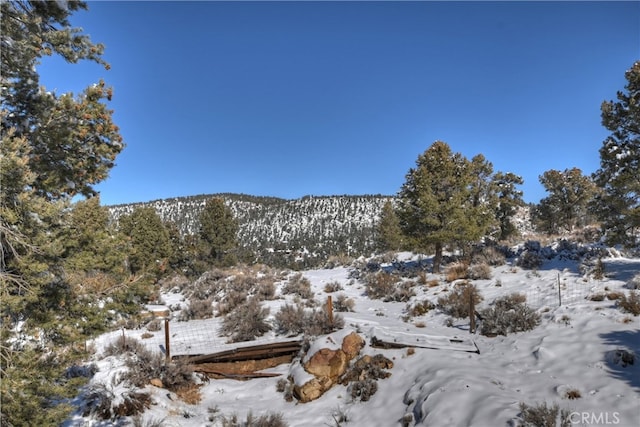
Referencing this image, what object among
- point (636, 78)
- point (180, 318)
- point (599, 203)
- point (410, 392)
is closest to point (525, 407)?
point (410, 392)

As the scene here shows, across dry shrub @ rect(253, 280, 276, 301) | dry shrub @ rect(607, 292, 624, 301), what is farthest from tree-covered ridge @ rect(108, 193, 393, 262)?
dry shrub @ rect(607, 292, 624, 301)

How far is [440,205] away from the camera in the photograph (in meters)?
19.5

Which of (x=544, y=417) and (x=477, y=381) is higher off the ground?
(x=544, y=417)

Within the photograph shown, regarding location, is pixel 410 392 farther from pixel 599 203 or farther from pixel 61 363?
pixel 599 203

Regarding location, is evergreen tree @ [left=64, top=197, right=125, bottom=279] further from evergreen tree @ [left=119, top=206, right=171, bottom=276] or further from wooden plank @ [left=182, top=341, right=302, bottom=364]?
evergreen tree @ [left=119, top=206, right=171, bottom=276]

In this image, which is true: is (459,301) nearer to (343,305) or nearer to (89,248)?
(343,305)

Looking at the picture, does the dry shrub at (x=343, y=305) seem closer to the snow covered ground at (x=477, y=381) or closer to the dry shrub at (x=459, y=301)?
the snow covered ground at (x=477, y=381)

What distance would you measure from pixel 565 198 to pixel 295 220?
310ft

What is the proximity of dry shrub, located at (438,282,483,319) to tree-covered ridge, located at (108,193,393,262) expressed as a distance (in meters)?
68.6

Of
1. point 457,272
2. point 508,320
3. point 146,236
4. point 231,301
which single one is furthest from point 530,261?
point 146,236

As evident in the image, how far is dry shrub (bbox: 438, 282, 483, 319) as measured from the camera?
13570mm

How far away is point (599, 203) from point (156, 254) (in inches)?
1206

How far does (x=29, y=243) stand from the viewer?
4699mm

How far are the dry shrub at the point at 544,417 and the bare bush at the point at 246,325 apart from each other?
30.4 ft
